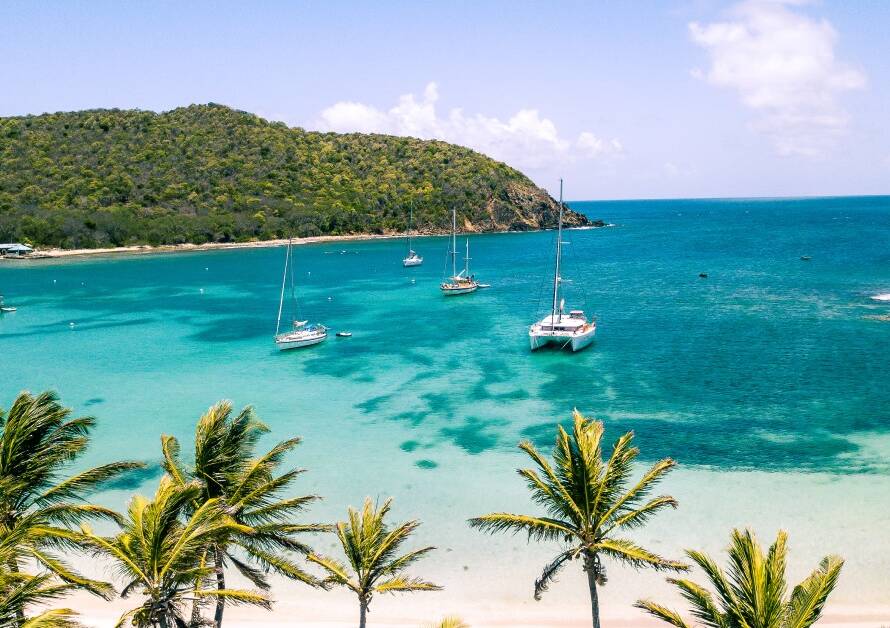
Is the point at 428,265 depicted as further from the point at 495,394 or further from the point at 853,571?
the point at 853,571

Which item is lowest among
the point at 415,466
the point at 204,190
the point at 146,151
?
the point at 415,466

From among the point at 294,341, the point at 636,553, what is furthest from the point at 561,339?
the point at 636,553

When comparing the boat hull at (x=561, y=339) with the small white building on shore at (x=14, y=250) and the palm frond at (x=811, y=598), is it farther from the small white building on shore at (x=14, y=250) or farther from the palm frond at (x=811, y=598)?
the small white building on shore at (x=14, y=250)

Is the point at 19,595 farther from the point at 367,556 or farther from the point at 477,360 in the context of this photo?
the point at 477,360

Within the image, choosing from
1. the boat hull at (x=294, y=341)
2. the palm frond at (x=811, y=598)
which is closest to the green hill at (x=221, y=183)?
the boat hull at (x=294, y=341)

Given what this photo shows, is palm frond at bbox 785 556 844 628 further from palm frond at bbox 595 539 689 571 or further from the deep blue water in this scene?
the deep blue water

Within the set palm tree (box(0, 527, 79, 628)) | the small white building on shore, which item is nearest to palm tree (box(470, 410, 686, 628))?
palm tree (box(0, 527, 79, 628))

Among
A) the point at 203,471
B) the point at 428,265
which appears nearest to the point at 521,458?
the point at 203,471
